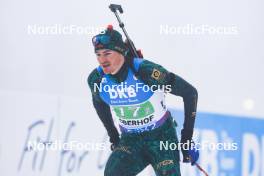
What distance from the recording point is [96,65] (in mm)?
5566

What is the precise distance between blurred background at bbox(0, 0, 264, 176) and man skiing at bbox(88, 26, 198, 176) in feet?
4.21

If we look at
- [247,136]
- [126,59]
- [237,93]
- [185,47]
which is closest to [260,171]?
[247,136]

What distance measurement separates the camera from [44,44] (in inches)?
226

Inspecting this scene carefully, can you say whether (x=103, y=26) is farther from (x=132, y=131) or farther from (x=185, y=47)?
(x=132, y=131)

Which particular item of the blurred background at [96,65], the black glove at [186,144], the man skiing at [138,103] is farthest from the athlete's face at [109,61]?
the blurred background at [96,65]

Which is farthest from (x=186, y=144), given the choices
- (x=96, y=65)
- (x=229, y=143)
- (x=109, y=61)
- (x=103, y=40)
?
(x=96, y=65)

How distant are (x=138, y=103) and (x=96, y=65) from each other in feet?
5.09

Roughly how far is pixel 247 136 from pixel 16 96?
6.72 ft

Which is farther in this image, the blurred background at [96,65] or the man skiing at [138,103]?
the blurred background at [96,65]

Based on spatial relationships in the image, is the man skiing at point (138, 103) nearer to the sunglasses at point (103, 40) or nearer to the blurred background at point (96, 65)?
the sunglasses at point (103, 40)

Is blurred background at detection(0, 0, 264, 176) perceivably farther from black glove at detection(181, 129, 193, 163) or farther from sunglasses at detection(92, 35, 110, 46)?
sunglasses at detection(92, 35, 110, 46)

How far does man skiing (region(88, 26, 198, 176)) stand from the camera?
3939 millimetres

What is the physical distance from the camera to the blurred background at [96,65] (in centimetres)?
543

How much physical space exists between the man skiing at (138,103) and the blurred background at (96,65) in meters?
1.28
